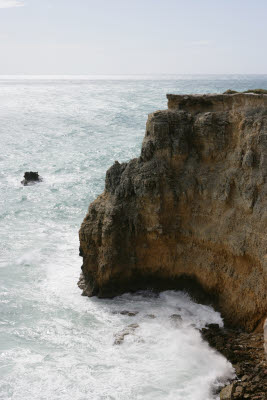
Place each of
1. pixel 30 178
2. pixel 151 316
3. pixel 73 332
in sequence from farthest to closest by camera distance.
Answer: pixel 30 178 < pixel 151 316 < pixel 73 332

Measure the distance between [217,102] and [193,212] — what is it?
4.34 metres

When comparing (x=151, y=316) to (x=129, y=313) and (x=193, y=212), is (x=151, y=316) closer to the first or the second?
(x=129, y=313)

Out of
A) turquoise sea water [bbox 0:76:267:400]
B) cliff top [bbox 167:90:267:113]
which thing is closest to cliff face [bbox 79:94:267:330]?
cliff top [bbox 167:90:267:113]

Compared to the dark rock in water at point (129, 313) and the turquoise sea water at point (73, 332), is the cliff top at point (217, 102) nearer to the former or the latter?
the turquoise sea water at point (73, 332)

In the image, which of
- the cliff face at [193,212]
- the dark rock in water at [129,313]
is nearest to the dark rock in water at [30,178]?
the cliff face at [193,212]

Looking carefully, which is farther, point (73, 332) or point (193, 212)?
point (193, 212)

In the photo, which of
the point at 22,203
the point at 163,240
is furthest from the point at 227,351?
the point at 22,203

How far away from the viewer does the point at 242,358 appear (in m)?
13.9

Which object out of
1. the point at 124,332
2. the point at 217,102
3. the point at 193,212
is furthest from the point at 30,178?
the point at 217,102

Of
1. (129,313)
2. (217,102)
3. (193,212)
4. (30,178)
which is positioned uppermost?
(217,102)

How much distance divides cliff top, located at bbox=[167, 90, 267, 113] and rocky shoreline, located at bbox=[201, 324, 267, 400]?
807 cm

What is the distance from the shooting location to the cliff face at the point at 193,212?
15.2 metres

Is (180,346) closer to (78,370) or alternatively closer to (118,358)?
(118,358)

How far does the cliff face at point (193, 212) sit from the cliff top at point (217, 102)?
0.13 feet
